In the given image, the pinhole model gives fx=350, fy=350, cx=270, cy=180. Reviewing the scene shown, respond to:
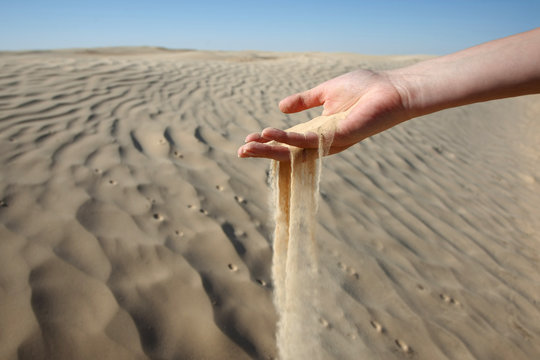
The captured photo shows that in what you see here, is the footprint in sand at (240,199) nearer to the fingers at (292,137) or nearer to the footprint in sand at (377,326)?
the fingers at (292,137)

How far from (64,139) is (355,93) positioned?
227 centimetres

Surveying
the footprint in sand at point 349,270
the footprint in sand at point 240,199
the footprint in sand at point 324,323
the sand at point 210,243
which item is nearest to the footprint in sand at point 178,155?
the sand at point 210,243

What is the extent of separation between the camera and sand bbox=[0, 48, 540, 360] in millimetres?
1508

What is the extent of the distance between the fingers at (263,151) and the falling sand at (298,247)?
47 millimetres

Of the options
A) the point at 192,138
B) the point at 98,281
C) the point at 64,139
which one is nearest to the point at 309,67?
the point at 192,138

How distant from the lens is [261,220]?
231 cm

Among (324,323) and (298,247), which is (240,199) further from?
(324,323)

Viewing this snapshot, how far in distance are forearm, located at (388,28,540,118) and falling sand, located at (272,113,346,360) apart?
1.24ft

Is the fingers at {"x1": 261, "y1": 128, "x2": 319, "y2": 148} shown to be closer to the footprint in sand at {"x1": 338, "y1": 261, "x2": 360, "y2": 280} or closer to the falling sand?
the falling sand

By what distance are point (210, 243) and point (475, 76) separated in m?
1.57

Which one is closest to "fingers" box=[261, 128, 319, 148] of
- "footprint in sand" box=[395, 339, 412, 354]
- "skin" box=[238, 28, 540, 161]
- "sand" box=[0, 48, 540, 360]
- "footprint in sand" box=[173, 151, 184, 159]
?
"skin" box=[238, 28, 540, 161]

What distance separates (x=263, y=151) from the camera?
1.63 meters

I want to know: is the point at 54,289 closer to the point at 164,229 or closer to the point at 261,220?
the point at 164,229

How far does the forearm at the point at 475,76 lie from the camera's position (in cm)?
147
